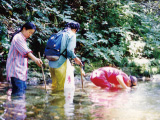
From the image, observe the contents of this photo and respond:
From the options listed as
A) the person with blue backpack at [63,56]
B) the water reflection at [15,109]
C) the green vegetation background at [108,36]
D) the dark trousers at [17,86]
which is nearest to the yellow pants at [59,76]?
the person with blue backpack at [63,56]

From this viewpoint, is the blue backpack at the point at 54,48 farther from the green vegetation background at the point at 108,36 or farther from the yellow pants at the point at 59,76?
the green vegetation background at the point at 108,36

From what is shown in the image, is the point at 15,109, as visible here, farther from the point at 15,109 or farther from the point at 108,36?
the point at 108,36

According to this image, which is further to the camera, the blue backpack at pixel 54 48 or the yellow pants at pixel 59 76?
the yellow pants at pixel 59 76

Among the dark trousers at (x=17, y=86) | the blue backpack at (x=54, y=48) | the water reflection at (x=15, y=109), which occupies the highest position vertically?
the blue backpack at (x=54, y=48)

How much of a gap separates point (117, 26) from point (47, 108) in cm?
944

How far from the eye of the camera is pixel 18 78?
13.2 ft

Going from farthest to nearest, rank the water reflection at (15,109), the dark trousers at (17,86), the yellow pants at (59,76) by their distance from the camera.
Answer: the yellow pants at (59,76) → the dark trousers at (17,86) → the water reflection at (15,109)

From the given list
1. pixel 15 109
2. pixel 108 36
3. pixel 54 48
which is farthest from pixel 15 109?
pixel 108 36

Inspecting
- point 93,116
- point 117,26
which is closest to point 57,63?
point 93,116

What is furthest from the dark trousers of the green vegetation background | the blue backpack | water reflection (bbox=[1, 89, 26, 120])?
the green vegetation background

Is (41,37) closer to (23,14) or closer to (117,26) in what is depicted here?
(23,14)

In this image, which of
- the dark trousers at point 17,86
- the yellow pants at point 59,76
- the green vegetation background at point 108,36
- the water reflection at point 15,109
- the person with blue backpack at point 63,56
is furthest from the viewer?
the green vegetation background at point 108,36

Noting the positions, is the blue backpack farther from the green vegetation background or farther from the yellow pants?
the green vegetation background

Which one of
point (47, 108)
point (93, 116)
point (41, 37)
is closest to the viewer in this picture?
point (93, 116)
